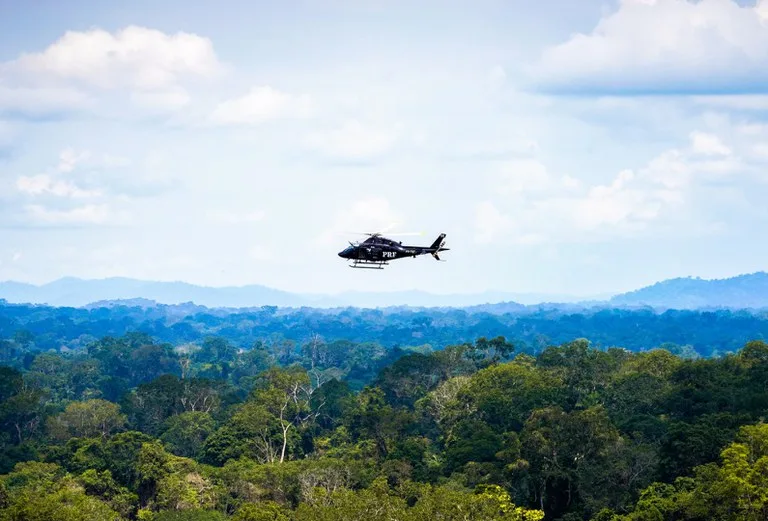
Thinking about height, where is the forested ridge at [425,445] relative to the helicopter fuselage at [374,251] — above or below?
below

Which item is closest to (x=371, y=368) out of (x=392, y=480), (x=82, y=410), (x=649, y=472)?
(x=82, y=410)

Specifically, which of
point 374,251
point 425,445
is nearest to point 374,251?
point 374,251

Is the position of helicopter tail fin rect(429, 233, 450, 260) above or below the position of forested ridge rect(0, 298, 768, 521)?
above

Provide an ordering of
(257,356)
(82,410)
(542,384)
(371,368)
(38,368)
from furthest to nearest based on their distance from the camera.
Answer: (257,356) → (371,368) → (38,368) → (82,410) → (542,384)

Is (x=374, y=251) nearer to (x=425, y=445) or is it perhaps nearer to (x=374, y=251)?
(x=374, y=251)

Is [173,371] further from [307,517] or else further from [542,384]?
[307,517]

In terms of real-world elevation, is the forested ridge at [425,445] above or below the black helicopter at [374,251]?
below

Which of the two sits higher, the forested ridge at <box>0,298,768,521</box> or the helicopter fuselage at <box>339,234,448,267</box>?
the helicopter fuselage at <box>339,234,448,267</box>

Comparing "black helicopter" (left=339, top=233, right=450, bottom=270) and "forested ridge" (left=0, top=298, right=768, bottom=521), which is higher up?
"black helicopter" (left=339, top=233, right=450, bottom=270)
